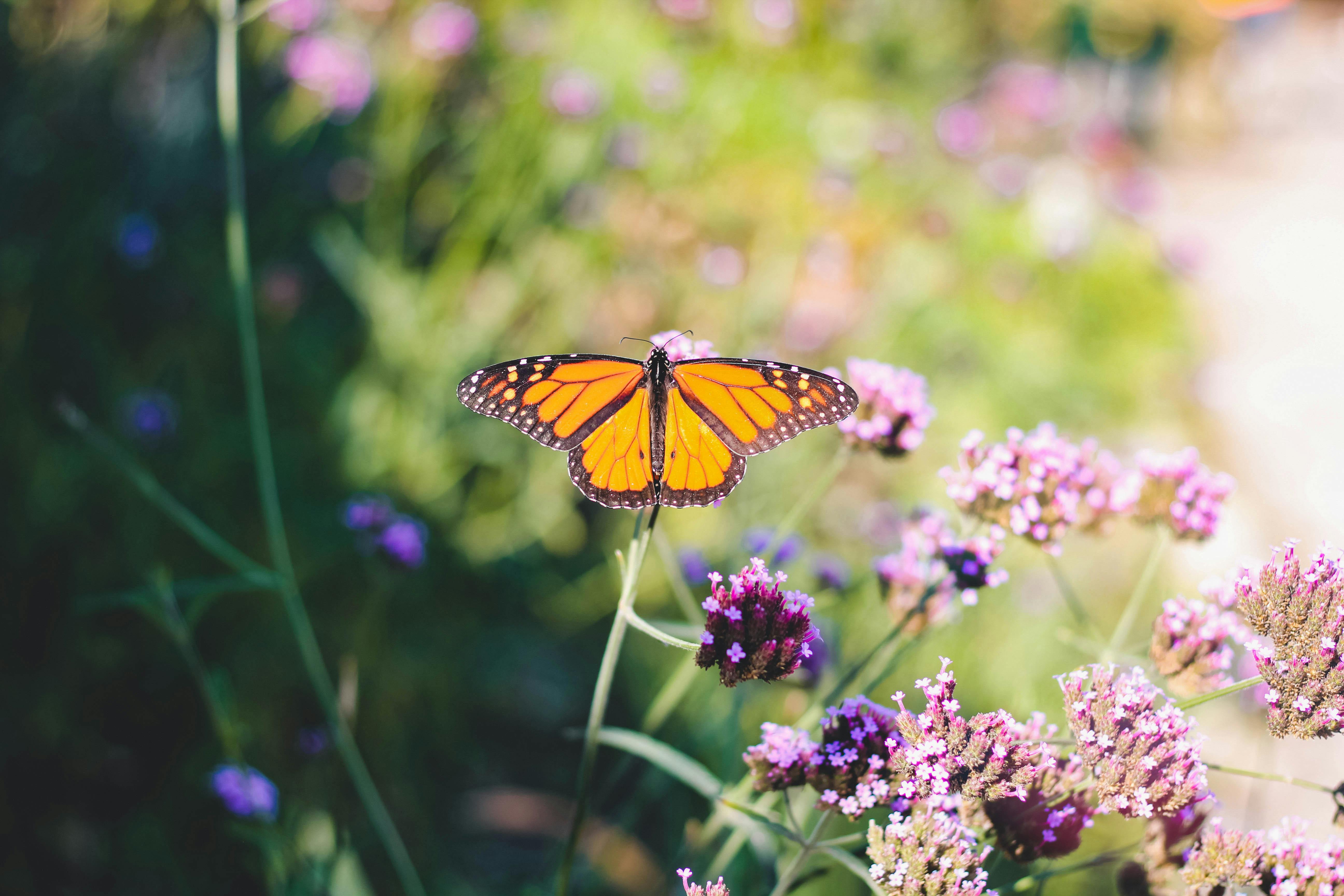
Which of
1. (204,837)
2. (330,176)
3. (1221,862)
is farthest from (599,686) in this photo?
(330,176)

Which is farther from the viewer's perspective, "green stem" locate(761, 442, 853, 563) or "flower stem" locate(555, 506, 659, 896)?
"green stem" locate(761, 442, 853, 563)

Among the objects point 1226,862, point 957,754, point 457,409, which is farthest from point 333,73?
point 1226,862

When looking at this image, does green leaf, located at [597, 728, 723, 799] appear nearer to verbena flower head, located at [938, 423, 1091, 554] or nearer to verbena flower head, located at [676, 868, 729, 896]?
verbena flower head, located at [676, 868, 729, 896]

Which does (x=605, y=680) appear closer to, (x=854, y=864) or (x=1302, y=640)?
(x=854, y=864)

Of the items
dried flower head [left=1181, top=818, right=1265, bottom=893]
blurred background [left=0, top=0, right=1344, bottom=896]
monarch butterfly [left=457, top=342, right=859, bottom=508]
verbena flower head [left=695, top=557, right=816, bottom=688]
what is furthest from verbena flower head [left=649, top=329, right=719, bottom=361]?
dried flower head [left=1181, top=818, right=1265, bottom=893]

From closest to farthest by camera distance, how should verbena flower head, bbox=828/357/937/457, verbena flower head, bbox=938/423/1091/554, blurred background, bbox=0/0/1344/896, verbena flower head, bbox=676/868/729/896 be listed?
1. verbena flower head, bbox=676/868/729/896
2. verbena flower head, bbox=938/423/1091/554
3. verbena flower head, bbox=828/357/937/457
4. blurred background, bbox=0/0/1344/896

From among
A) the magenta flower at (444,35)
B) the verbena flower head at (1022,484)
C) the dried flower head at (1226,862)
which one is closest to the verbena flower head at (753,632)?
the verbena flower head at (1022,484)

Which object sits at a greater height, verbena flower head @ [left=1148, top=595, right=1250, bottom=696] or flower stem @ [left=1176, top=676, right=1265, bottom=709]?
verbena flower head @ [left=1148, top=595, right=1250, bottom=696]

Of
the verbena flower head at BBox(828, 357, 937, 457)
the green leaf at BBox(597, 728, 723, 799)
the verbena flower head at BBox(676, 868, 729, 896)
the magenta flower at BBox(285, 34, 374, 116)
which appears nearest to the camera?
the verbena flower head at BBox(676, 868, 729, 896)
